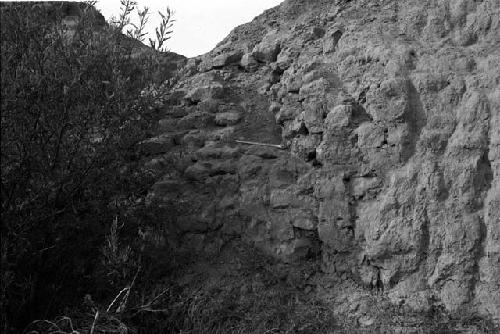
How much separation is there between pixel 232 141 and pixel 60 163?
2.23 meters

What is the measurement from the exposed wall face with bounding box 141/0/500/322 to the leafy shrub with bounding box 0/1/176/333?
0.99 meters

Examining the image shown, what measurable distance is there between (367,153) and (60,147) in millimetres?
2911

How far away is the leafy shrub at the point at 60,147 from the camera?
4.84 m

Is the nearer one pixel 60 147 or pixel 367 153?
pixel 60 147

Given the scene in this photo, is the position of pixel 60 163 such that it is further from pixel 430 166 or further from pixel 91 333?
pixel 430 166

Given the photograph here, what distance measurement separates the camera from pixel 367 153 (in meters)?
5.94

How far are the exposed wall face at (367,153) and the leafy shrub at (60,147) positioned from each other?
991 millimetres

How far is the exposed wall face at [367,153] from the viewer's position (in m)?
5.36

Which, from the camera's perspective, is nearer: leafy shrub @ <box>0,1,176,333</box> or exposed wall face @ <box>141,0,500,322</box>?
leafy shrub @ <box>0,1,176,333</box>

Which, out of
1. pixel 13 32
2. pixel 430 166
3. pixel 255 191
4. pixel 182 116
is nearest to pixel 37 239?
pixel 13 32

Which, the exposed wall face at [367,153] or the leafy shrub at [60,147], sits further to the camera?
the exposed wall face at [367,153]

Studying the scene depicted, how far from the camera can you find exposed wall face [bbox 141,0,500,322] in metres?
5.36

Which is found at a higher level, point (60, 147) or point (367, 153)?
point (60, 147)

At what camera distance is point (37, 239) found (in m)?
5.04
